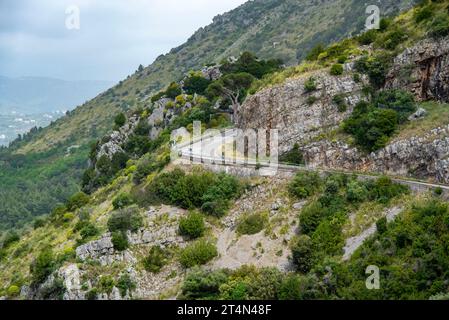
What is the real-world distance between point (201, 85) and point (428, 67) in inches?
1492

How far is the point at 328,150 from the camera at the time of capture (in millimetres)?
43531

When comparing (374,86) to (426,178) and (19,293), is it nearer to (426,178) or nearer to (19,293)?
(426,178)

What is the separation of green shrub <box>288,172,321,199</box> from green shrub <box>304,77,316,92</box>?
9.10 metres

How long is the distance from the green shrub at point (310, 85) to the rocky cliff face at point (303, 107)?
0.21 metres

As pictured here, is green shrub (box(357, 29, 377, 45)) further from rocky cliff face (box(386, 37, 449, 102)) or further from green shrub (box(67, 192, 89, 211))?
green shrub (box(67, 192, 89, 211))

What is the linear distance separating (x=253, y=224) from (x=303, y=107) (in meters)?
12.0

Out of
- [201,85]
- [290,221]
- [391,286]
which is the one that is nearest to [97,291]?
[290,221]

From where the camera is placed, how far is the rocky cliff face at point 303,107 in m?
45.8

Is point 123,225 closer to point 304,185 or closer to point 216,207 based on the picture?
point 216,207

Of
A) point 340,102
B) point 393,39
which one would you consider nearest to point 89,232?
point 340,102

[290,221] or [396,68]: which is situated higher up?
[396,68]

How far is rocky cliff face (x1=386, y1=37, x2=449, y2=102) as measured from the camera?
43.6 metres

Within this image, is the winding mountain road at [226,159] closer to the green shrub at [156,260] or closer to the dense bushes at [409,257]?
the dense bushes at [409,257]

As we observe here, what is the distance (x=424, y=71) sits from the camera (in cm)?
4484
